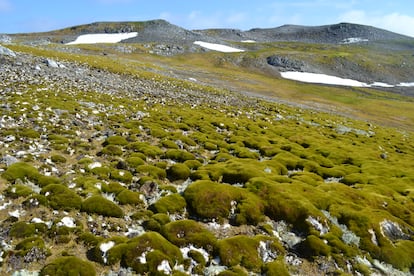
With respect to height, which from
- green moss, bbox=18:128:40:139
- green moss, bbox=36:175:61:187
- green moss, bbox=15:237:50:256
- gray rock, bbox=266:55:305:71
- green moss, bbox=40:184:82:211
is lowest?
green moss, bbox=15:237:50:256

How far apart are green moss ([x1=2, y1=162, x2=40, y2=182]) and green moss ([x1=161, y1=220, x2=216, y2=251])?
6.95 m

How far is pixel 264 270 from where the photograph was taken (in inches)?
522

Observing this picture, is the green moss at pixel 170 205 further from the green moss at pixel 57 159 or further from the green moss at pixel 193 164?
the green moss at pixel 57 159

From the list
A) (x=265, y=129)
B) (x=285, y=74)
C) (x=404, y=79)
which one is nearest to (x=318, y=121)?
(x=265, y=129)

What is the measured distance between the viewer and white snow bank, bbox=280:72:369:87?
169 meters

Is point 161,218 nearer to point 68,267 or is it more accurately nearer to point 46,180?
point 68,267

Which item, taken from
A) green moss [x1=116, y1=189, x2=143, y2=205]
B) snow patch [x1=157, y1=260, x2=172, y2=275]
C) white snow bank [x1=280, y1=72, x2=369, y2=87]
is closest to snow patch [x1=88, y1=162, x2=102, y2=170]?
green moss [x1=116, y1=189, x2=143, y2=205]

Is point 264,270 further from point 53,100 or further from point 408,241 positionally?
point 53,100

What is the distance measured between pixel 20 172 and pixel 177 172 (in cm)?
832

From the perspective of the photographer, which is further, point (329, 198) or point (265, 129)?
point (265, 129)

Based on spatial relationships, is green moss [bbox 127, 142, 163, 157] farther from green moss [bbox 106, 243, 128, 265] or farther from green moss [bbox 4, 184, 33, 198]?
green moss [bbox 106, 243, 128, 265]

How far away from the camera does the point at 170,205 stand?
16.5m

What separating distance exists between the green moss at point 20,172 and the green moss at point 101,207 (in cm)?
339

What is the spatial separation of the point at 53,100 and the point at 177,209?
2082 centimetres
